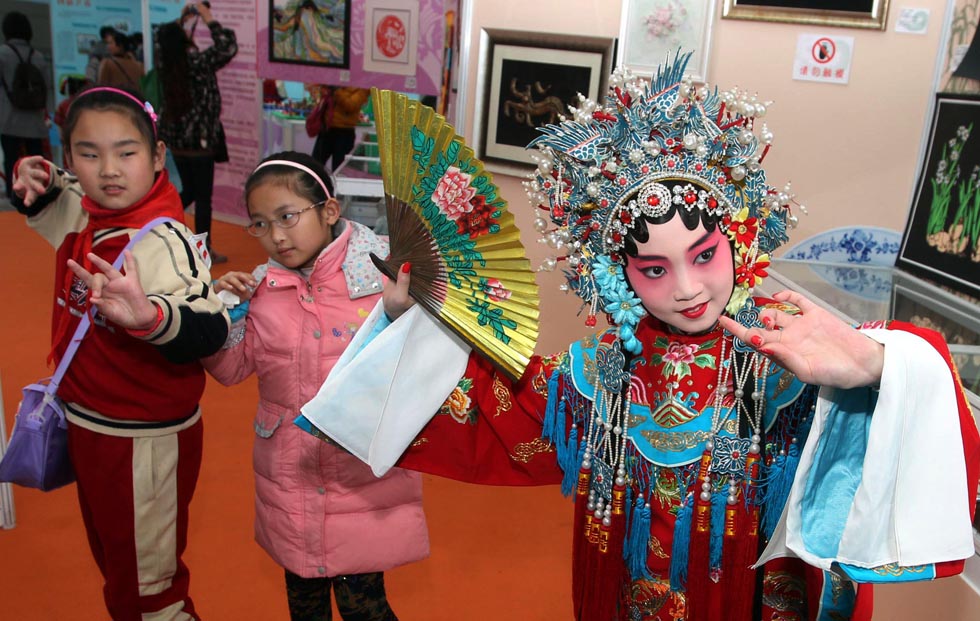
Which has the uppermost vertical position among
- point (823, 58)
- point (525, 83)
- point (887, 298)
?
point (823, 58)

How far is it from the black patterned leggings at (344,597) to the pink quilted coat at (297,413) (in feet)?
0.20

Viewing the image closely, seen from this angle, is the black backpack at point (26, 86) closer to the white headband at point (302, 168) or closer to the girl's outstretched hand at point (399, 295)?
the white headband at point (302, 168)

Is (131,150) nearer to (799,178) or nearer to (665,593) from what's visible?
(665,593)

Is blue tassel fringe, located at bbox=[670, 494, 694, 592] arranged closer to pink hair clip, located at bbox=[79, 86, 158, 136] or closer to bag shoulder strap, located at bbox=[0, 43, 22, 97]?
pink hair clip, located at bbox=[79, 86, 158, 136]

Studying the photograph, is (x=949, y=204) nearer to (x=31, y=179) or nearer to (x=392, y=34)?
(x=31, y=179)

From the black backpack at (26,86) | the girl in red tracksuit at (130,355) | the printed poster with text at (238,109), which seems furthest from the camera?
the black backpack at (26,86)

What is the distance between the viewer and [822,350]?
3.90ft

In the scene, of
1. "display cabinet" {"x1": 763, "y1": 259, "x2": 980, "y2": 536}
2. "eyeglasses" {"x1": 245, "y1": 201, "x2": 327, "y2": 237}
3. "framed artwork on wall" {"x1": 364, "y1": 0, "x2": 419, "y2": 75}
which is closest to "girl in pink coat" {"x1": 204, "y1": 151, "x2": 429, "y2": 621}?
"eyeglasses" {"x1": 245, "y1": 201, "x2": 327, "y2": 237}

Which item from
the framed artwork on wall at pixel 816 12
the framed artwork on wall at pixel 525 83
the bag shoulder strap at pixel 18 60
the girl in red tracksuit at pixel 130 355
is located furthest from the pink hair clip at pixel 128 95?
the bag shoulder strap at pixel 18 60

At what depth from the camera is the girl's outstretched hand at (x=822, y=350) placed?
118cm

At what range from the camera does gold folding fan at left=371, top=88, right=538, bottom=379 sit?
1369 mm

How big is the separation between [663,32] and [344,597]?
7.25 feet

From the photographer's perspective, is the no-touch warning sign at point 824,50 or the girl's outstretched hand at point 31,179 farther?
the no-touch warning sign at point 824,50

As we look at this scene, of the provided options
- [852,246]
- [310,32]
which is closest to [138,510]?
[852,246]
